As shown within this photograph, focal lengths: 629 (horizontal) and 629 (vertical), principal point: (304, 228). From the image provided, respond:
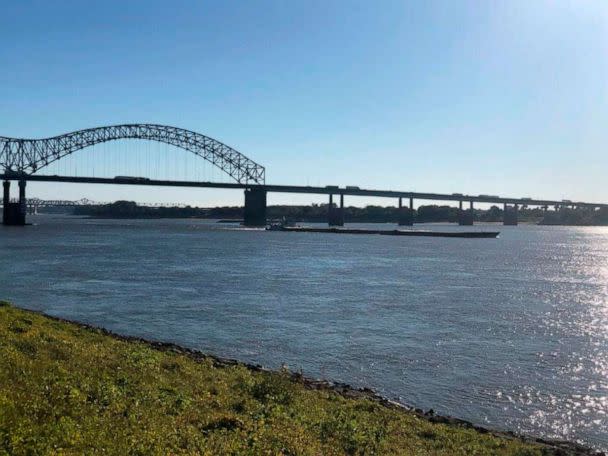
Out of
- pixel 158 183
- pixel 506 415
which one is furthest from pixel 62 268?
pixel 158 183

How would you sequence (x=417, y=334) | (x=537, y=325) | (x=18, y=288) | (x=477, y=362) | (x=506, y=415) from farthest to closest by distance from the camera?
(x=18, y=288)
(x=537, y=325)
(x=417, y=334)
(x=477, y=362)
(x=506, y=415)

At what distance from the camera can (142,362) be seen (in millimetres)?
15539

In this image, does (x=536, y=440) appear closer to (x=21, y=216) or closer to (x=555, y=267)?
(x=555, y=267)

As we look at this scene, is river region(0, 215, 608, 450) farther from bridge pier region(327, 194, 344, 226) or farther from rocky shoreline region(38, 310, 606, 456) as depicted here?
bridge pier region(327, 194, 344, 226)

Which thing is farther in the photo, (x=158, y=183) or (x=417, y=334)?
(x=158, y=183)

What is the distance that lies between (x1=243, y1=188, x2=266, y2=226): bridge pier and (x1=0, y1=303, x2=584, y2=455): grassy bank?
152663 millimetres

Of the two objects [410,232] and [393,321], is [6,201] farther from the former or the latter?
[393,321]

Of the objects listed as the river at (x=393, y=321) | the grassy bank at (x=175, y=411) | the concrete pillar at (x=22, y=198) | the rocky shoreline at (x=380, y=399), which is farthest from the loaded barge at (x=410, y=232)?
the grassy bank at (x=175, y=411)

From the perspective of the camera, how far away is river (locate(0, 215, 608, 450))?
17.2 meters

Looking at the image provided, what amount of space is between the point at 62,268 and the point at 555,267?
152 feet

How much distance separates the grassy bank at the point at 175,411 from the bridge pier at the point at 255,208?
15266cm

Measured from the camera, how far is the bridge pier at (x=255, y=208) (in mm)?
170250

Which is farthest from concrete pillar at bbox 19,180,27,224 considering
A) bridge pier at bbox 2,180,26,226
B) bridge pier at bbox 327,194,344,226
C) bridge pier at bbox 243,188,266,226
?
bridge pier at bbox 327,194,344,226

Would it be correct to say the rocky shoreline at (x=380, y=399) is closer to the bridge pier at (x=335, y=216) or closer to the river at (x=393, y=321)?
the river at (x=393, y=321)
